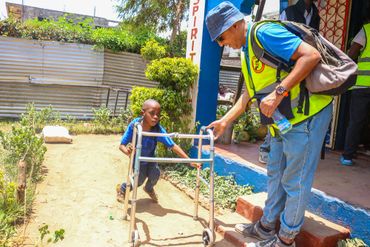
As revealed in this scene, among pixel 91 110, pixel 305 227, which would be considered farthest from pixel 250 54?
pixel 91 110

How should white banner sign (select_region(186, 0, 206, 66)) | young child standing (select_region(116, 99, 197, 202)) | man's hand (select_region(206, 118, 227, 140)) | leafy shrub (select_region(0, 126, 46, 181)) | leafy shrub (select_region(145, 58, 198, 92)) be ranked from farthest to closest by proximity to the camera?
white banner sign (select_region(186, 0, 206, 66)) → leafy shrub (select_region(145, 58, 198, 92)) → leafy shrub (select_region(0, 126, 46, 181)) → young child standing (select_region(116, 99, 197, 202)) → man's hand (select_region(206, 118, 227, 140))

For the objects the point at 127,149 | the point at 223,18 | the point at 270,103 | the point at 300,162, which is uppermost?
the point at 223,18

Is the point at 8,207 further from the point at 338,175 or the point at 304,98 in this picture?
the point at 338,175

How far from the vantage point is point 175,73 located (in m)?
5.29

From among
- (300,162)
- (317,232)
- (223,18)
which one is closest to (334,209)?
(317,232)

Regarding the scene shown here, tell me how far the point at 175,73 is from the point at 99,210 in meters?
2.42

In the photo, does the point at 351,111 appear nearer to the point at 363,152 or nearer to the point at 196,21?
the point at 363,152

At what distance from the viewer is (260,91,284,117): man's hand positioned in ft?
7.37

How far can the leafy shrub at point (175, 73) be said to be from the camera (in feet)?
17.4

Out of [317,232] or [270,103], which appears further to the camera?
[317,232]

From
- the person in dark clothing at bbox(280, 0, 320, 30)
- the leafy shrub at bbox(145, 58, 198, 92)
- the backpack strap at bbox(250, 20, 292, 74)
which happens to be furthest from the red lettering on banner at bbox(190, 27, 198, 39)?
the backpack strap at bbox(250, 20, 292, 74)

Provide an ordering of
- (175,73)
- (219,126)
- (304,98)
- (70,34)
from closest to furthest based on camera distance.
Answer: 1. (304,98)
2. (219,126)
3. (175,73)
4. (70,34)

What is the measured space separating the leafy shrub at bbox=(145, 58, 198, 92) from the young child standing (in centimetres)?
152

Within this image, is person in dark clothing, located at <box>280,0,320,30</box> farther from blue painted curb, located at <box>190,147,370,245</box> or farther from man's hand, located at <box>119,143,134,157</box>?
man's hand, located at <box>119,143,134,157</box>
